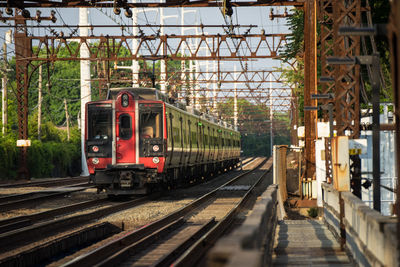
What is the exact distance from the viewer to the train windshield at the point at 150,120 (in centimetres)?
1978

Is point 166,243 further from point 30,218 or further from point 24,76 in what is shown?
point 24,76

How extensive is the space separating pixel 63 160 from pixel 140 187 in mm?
24687

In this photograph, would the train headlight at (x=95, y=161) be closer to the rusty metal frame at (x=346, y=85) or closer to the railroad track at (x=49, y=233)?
the railroad track at (x=49, y=233)

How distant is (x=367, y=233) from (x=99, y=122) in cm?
1366

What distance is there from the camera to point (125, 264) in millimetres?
9633

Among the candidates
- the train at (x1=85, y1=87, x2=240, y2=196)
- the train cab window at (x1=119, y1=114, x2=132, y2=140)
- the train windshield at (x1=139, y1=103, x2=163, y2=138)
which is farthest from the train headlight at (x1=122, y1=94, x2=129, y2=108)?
the train windshield at (x1=139, y1=103, x2=163, y2=138)

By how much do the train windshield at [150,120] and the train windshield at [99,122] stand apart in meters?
1.00

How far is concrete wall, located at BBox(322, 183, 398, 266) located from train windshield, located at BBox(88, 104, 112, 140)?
10181 millimetres

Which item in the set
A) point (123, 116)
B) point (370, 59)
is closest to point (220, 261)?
point (370, 59)

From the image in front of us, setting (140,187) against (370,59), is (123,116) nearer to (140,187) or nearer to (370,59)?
(140,187)

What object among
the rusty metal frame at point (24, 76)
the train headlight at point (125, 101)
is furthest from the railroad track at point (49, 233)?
the rusty metal frame at point (24, 76)

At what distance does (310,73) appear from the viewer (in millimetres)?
22125

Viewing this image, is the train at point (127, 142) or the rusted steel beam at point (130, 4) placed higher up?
the rusted steel beam at point (130, 4)

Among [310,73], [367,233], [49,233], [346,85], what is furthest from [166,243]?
[310,73]
